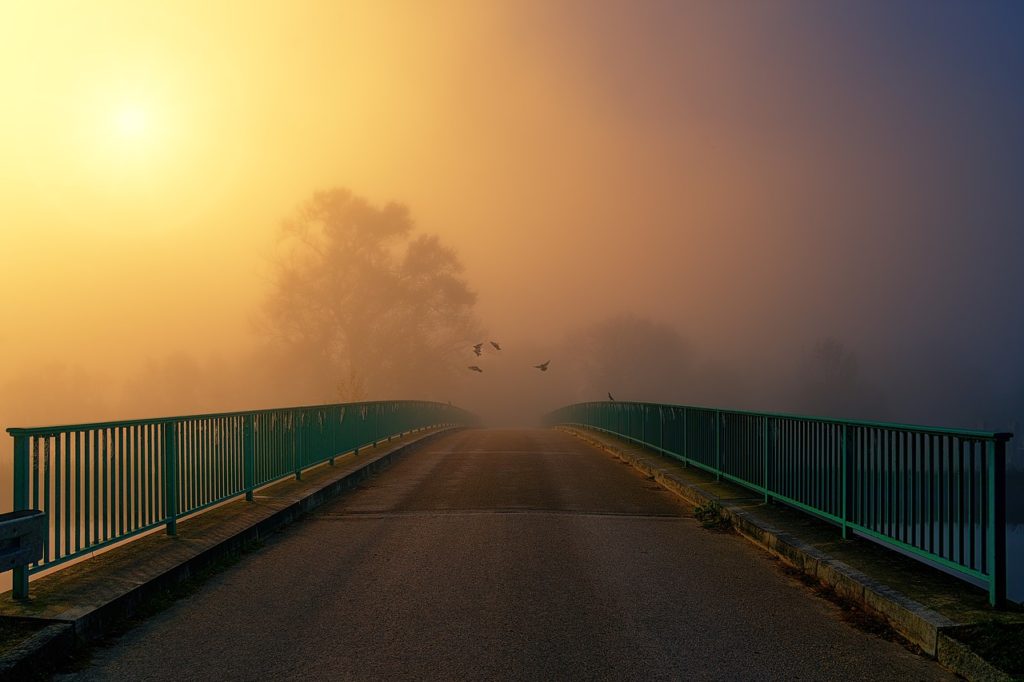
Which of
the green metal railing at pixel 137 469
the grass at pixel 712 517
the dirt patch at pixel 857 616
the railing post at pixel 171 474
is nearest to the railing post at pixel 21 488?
the green metal railing at pixel 137 469

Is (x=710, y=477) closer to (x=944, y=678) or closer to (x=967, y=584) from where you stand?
(x=967, y=584)

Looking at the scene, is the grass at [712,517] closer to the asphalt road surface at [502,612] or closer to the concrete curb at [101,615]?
the asphalt road surface at [502,612]

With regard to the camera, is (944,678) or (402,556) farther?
(402,556)

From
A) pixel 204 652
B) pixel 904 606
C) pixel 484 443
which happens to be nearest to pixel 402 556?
pixel 204 652

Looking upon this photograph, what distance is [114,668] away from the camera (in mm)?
5055

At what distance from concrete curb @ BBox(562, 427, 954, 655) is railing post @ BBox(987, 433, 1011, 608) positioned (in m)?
0.47

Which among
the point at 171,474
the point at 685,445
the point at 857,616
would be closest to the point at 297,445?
the point at 171,474

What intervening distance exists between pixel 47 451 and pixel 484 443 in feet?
61.2

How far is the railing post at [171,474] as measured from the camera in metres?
8.46

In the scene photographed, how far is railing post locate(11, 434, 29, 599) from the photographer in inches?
238

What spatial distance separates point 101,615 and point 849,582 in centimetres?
566

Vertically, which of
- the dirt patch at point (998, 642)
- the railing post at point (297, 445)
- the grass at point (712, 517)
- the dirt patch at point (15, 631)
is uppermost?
the railing post at point (297, 445)

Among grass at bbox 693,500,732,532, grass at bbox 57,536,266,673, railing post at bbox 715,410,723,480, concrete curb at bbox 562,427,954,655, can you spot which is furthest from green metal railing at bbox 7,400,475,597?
railing post at bbox 715,410,723,480

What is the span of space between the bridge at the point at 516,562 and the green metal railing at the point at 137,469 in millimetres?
25
